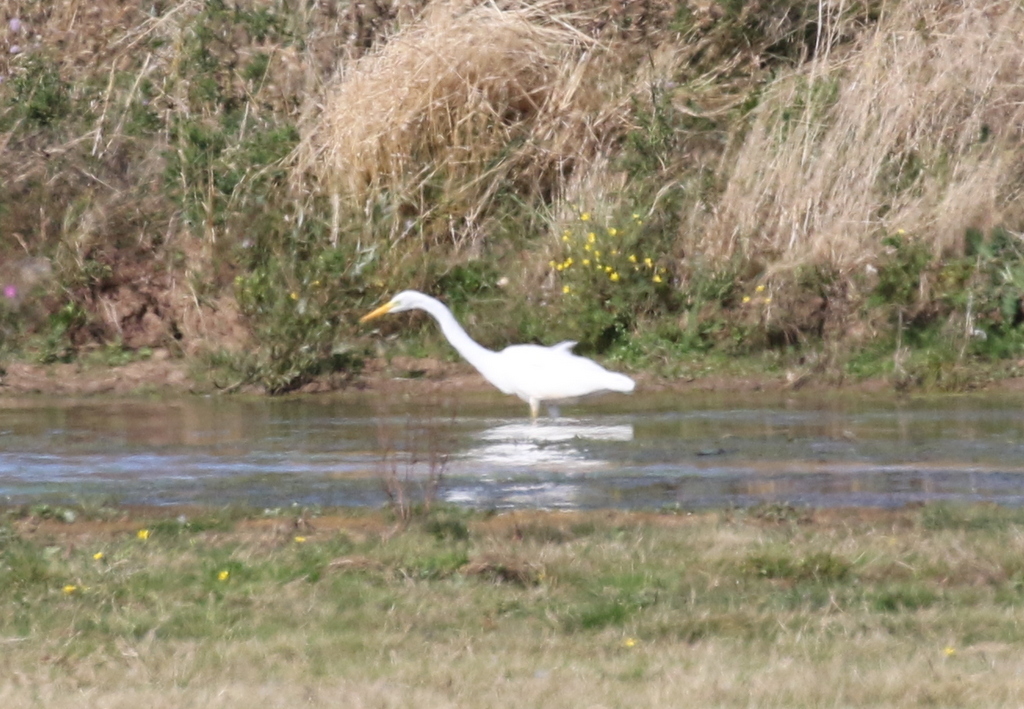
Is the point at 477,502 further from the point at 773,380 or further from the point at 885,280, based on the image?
the point at 885,280

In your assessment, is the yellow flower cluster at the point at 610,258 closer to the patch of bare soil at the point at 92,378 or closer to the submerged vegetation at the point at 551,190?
the submerged vegetation at the point at 551,190

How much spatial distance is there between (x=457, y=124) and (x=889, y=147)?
3.52m

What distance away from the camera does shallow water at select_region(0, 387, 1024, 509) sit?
28.9 ft

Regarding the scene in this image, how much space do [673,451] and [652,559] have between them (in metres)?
3.00

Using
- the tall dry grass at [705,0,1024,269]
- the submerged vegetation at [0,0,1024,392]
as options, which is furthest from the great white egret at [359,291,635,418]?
the tall dry grass at [705,0,1024,269]

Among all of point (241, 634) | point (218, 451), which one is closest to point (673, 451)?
point (218, 451)

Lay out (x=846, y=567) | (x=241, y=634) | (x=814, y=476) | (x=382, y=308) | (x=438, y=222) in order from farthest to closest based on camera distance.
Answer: (x=438, y=222) → (x=382, y=308) → (x=814, y=476) → (x=846, y=567) → (x=241, y=634)

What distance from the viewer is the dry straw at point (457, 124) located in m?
14.8

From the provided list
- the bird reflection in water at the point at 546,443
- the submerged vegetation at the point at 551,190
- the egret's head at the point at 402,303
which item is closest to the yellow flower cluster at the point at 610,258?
the submerged vegetation at the point at 551,190

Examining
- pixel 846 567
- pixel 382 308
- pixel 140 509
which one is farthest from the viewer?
pixel 382 308

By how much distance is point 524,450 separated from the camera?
1032 centimetres

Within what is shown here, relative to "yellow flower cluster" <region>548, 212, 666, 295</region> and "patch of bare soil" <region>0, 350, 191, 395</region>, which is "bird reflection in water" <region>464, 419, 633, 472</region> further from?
"patch of bare soil" <region>0, 350, 191, 395</region>

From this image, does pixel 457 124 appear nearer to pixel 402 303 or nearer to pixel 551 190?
pixel 551 190

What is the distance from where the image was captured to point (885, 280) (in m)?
13.3
